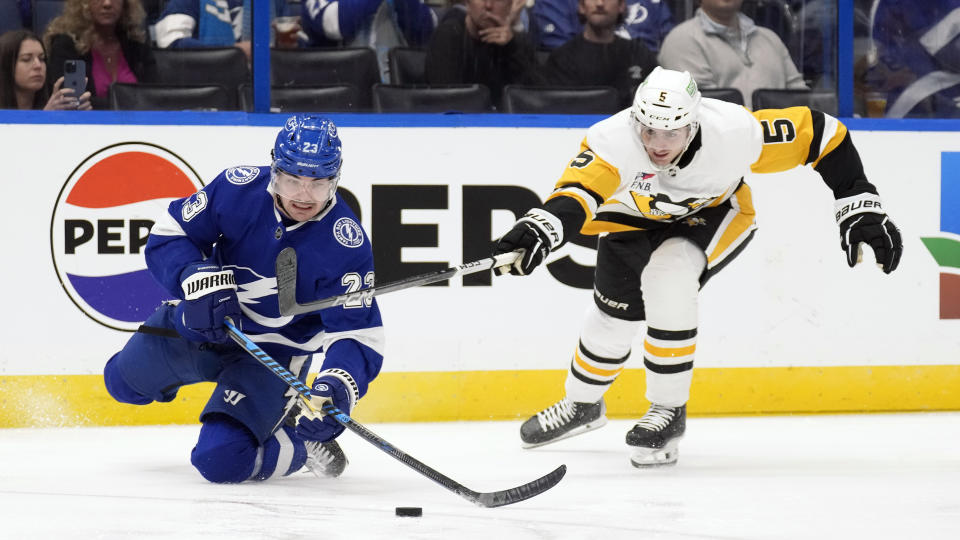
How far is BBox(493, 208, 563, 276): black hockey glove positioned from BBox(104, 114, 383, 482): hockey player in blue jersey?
321 mm

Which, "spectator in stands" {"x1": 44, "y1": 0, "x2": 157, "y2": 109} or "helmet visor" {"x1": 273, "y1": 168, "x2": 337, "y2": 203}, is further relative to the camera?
"spectator in stands" {"x1": 44, "y1": 0, "x2": 157, "y2": 109}

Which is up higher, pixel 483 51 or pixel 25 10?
pixel 25 10

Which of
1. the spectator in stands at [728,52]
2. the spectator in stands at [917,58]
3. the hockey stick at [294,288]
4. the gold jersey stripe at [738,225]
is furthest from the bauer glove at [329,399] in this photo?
the spectator in stands at [917,58]

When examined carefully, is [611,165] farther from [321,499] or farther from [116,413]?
[116,413]

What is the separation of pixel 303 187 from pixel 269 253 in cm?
24

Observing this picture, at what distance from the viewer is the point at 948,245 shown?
424 cm

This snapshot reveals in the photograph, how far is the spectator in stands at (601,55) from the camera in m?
4.26

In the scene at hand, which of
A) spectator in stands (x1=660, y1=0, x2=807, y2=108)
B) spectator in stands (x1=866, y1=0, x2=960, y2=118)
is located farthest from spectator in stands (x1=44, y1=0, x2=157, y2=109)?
spectator in stands (x1=866, y1=0, x2=960, y2=118)

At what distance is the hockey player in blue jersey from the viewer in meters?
2.74

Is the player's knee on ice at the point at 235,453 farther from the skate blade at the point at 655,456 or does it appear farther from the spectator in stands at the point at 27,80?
the spectator in stands at the point at 27,80

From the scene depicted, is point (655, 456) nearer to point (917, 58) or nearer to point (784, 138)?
point (784, 138)

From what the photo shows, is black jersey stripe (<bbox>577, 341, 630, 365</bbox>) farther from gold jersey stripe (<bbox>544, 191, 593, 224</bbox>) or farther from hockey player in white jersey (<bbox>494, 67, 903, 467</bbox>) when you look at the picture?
gold jersey stripe (<bbox>544, 191, 593, 224</bbox>)

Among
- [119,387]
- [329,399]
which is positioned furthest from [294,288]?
[119,387]

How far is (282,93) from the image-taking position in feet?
13.3
